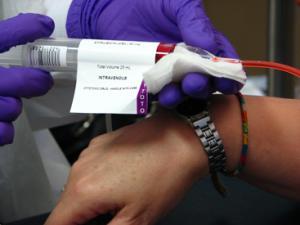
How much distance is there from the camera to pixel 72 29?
0.89m

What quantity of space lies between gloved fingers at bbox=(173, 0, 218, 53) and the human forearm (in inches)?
3.8

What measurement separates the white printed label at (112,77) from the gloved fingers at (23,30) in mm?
A: 110

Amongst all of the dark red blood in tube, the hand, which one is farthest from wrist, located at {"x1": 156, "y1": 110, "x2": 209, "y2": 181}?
the dark red blood in tube

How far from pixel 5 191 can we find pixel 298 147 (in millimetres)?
608

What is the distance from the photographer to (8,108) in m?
0.66

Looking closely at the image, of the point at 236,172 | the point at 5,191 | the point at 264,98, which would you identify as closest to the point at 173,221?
the point at 236,172

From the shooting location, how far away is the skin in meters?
0.57

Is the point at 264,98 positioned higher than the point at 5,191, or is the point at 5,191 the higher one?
the point at 264,98

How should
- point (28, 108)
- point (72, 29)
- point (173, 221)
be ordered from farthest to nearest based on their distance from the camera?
point (28, 108)
point (72, 29)
point (173, 221)

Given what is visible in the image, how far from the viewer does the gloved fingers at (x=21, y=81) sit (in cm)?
66

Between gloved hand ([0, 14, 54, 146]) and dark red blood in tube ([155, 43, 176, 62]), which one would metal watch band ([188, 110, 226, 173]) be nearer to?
dark red blood in tube ([155, 43, 176, 62])

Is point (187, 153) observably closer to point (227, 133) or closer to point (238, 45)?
point (227, 133)

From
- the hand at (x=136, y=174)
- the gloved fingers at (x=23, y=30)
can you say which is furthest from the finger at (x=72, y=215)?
the gloved fingers at (x=23, y=30)

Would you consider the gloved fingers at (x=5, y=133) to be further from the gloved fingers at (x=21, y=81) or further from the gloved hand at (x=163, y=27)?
the gloved hand at (x=163, y=27)
